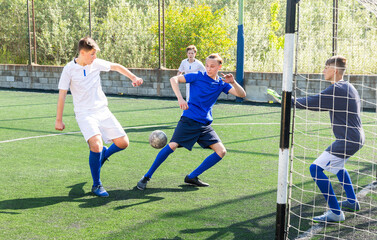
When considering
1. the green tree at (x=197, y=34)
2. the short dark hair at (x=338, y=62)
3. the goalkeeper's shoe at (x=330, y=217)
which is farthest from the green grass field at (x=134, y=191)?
the green tree at (x=197, y=34)

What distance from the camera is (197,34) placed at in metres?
17.9

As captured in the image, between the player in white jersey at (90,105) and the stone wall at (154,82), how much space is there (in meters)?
7.03

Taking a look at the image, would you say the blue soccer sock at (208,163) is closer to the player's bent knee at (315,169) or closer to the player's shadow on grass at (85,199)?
the player's shadow on grass at (85,199)

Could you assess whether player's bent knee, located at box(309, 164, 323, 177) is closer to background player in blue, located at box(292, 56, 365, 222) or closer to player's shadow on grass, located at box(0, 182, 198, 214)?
background player in blue, located at box(292, 56, 365, 222)

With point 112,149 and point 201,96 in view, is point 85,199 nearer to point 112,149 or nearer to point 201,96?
point 112,149

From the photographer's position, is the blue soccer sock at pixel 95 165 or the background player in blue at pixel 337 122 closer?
the background player in blue at pixel 337 122

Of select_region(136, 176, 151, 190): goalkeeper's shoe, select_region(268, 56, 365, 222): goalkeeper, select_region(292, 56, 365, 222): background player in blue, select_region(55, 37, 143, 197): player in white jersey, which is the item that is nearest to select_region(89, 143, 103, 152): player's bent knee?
select_region(55, 37, 143, 197): player in white jersey

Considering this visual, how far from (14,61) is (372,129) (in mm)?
18267

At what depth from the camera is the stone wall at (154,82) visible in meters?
13.9

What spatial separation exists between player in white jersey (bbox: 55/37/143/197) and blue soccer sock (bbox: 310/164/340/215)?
94.7 inches

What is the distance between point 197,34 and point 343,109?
13725 millimetres

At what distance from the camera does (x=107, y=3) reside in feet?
71.7

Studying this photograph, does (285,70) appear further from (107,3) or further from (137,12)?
(107,3)

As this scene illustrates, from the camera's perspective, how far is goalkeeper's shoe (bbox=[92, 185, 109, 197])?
215 inches
